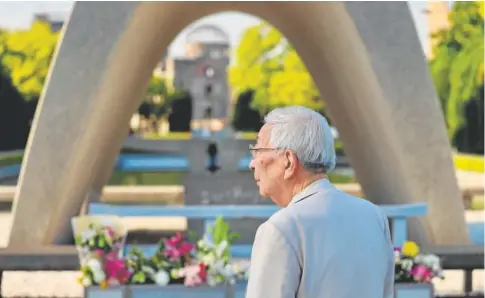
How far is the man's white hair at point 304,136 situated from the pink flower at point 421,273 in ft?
12.8

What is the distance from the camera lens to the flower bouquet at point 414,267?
5.95 meters

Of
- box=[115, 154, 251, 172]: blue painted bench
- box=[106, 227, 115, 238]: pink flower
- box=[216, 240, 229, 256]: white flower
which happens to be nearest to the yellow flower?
box=[216, 240, 229, 256]: white flower

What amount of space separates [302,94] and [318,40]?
3478 cm

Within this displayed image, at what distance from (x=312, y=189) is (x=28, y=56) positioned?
43.5m

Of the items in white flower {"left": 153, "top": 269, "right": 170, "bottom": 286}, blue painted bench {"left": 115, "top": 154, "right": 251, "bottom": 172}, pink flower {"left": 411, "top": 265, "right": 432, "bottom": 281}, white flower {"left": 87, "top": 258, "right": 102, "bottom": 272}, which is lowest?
blue painted bench {"left": 115, "top": 154, "right": 251, "bottom": 172}

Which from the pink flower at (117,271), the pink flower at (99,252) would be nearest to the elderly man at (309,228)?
the pink flower at (117,271)

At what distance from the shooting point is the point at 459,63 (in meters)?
30.2

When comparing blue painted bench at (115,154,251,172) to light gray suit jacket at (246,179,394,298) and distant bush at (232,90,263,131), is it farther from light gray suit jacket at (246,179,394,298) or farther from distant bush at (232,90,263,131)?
distant bush at (232,90,263,131)

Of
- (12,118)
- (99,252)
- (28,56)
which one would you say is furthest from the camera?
(28,56)

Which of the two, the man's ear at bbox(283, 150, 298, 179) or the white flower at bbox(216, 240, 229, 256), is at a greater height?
the man's ear at bbox(283, 150, 298, 179)

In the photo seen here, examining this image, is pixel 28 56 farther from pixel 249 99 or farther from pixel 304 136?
pixel 304 136

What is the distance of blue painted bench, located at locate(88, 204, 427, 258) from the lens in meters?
7.94

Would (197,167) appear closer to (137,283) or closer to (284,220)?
(137,283)

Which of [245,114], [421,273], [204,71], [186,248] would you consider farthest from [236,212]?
[204,71]
